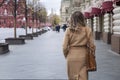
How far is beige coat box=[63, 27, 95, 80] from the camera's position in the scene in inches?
321

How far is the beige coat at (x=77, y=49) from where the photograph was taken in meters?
8.16

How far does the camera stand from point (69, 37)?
8172mm

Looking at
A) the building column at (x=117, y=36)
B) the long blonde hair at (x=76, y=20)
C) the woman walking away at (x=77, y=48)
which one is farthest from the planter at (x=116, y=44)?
the long blonde hair at (x=76, y=20)

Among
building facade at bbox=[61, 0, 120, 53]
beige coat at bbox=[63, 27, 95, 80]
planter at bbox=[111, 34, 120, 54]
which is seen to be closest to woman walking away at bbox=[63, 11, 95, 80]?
beige coat at bbox=[63, 27, 95, 80]

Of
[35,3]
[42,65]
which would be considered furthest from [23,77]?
[35,3]

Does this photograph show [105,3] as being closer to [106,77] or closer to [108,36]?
[108,36]

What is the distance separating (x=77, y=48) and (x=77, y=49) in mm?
21

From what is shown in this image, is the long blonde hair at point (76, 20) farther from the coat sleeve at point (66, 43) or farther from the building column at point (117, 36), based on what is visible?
the building column at point (117, 36)

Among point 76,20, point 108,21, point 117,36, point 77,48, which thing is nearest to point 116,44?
point 117,36

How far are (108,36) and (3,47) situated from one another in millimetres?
11741

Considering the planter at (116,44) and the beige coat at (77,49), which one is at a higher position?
the beige coat at (77,49)

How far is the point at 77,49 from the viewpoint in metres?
8.24

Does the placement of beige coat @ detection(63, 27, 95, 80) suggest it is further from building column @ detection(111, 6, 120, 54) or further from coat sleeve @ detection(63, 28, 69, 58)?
building column @ detection(111, 6, 120, 54)

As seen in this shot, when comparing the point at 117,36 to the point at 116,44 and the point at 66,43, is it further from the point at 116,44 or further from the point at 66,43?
the point at 66,43
